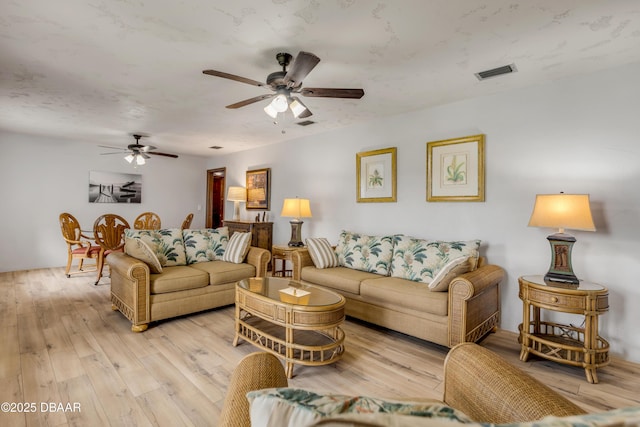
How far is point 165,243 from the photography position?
3.60 metres

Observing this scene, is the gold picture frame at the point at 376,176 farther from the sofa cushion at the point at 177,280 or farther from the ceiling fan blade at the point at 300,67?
the sofa cushion at the point at 177,280

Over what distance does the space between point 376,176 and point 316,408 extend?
375 cm

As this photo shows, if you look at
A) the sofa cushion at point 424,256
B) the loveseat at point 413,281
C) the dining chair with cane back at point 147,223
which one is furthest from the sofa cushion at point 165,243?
the dining chair with cane back at point 147,223

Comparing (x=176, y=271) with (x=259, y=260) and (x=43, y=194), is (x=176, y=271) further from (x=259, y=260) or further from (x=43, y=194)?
(x=43, y=194)

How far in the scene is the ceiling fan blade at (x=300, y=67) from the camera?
1.93 meters

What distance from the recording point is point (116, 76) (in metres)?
2.82

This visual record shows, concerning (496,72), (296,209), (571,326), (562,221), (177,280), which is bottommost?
(571,326)

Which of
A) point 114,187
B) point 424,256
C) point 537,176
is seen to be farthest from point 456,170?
point 114,187

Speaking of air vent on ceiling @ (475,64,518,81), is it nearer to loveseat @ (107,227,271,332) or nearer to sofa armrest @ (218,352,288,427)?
sofa armrest @ (218,352,288,427)

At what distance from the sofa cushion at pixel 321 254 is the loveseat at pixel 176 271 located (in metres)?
0.60

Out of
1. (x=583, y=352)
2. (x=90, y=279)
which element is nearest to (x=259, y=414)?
(x=583, y=352)

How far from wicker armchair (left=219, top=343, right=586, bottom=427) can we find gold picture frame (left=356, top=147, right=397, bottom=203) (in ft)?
9.52

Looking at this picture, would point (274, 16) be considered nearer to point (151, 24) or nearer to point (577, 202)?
point (151, 24)

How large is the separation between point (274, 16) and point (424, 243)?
252 centimetres
